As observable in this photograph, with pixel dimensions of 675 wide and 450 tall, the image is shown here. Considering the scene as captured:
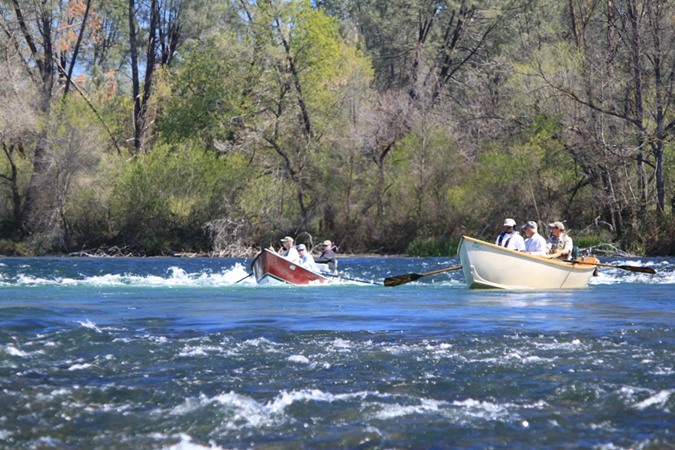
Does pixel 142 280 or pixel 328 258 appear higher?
pixel 328 258

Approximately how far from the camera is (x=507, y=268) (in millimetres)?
21547

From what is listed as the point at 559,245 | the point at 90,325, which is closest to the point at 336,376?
the point at 90,325

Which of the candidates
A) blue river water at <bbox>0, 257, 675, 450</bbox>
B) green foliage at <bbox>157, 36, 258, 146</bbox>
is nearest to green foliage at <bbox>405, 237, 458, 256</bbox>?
Answer: green foliage at <bbox>157, 36, 258, 146</bbox>

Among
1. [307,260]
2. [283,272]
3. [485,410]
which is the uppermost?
[307,260]

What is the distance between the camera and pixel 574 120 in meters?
41.7

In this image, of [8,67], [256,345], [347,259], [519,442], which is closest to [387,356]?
[256,345]

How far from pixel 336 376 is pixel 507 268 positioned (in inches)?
484

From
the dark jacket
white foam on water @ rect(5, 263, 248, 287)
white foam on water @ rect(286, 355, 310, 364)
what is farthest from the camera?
the dark jacket

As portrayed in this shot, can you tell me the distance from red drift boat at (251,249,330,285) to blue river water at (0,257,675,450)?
7.73 m

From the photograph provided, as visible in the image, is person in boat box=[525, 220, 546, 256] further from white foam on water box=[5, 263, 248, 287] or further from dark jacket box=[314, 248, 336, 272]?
white foam on water box=[5, 263, 248, 287]

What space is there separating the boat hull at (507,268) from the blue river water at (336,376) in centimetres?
384

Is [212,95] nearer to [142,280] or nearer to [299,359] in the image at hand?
[142,280]

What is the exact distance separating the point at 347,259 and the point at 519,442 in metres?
34.3

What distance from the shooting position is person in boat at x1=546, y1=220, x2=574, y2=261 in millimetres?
22922
